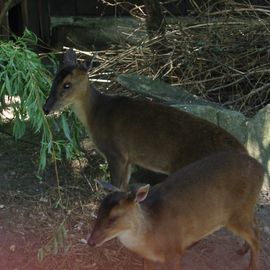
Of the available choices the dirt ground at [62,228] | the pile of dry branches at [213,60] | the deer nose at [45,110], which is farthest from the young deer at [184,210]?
the pile of dry branches at [213,60]

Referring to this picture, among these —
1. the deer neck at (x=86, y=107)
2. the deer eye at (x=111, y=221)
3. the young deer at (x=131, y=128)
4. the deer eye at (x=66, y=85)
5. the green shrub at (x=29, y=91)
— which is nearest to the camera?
the deer eye at (x=111, y=221)

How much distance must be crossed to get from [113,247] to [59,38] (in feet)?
17.6

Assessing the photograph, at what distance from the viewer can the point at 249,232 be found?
15.1ft

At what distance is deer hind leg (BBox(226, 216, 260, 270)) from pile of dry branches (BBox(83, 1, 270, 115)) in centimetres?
230

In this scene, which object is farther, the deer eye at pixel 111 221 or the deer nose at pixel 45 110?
the deer nose at pixel 45 110

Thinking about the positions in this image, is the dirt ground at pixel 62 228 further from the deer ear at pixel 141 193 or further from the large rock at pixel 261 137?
the deer ear at pixel 141 193

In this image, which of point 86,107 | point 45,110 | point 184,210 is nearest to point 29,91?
point 45,110

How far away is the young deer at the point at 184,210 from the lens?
3.96 meters

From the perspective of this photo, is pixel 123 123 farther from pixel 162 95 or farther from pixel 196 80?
pixel 196 80

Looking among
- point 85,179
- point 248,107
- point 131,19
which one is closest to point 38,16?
point 131,19

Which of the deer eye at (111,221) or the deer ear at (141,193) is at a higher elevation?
the deer ear at (141,193)

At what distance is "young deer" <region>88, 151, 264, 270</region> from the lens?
3.96 m

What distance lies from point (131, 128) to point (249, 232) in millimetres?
1354

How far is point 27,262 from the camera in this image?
468 cm
